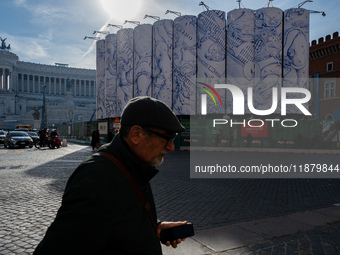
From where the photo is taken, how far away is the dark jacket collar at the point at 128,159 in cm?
146

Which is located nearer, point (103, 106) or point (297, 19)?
point (297, 19)

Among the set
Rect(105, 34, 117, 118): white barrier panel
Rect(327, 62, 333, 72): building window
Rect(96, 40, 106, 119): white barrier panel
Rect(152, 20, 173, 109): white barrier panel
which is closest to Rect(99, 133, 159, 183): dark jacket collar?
Rect(152, 20, 173, 109): white barrier panel

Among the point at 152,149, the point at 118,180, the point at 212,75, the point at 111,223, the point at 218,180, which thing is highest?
the point at 212,75

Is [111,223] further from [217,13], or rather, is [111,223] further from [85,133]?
[85,133]

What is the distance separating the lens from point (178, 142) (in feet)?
83.3

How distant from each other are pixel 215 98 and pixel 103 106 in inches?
706

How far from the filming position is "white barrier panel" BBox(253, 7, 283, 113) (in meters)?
30.4

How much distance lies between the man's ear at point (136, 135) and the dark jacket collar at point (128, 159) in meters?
0.05

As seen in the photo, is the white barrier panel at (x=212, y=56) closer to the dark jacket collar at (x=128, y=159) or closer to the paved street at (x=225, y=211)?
the paved street at (x=225, y=211)

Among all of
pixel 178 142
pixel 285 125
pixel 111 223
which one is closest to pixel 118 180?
pixel 111 223

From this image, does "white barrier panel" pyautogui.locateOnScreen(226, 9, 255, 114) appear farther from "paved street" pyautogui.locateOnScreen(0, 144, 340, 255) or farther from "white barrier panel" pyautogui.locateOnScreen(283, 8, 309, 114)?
"paved street" pyautogui.locateOnScreen(0, 144, 340, 255)

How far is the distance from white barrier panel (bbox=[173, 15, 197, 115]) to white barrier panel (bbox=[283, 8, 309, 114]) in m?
9.67

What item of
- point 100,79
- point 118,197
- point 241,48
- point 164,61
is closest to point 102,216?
point 118,197

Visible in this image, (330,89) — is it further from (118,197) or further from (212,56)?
(118,197)
